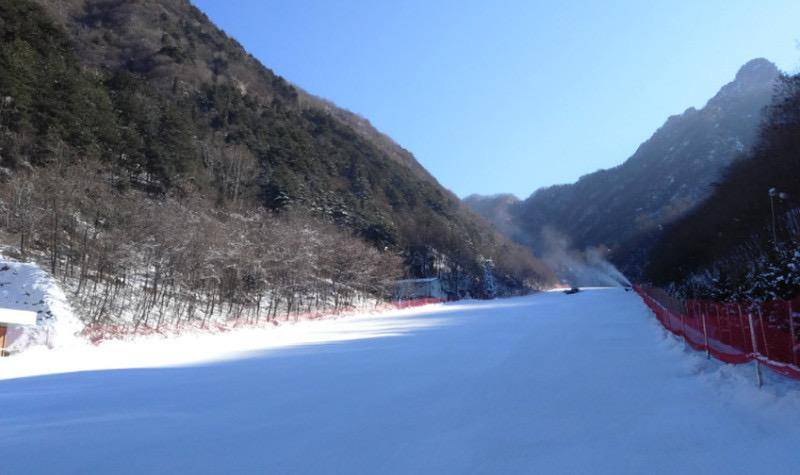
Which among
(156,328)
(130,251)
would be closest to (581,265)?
(130,251)

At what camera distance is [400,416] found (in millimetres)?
7312

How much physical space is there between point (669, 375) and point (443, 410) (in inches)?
225

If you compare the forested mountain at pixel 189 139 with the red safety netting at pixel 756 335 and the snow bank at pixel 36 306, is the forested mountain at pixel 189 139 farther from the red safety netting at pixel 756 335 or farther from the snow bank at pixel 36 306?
the red safety netting at pixel 756 335

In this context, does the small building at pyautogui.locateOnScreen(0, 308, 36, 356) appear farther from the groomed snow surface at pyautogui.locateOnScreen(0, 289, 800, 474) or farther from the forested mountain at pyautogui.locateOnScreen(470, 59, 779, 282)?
the forested mountain at pyautogui.locateOnScreen(470, 59, 779, 282)

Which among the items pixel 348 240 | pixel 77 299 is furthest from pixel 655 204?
pixel 77 299

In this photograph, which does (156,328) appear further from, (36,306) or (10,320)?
(10,320)

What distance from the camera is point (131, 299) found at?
26953 millimetres

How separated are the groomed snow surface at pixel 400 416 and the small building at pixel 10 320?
1568mm

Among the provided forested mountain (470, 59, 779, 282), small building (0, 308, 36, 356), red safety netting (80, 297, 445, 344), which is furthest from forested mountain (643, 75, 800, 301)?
forested mountain (470, 59, 779, 282)

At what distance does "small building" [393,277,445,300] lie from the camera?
70062 millimetres

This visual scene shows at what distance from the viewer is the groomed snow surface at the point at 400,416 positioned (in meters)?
5.40

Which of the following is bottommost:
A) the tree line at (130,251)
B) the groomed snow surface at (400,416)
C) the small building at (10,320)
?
A: the groomed snow surface at (400,416)

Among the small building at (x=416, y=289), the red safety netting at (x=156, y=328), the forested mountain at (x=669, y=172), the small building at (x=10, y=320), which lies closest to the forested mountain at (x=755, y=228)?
the small building at (x=10, y=320)

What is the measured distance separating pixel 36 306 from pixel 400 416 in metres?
16.7
